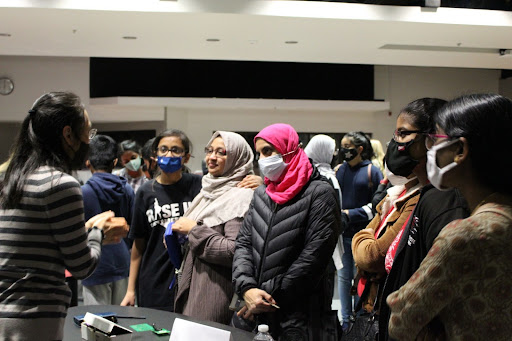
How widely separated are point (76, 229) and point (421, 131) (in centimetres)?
129

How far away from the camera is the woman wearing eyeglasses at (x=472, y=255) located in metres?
1.24

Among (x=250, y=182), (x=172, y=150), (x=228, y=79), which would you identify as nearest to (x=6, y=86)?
(x=228, y=79)

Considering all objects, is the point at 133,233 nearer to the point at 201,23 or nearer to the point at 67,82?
the point at 201,23

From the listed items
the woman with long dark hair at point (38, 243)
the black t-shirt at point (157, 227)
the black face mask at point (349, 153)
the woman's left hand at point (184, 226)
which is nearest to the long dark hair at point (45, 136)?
the woman with long dark hair at point (38, 243)

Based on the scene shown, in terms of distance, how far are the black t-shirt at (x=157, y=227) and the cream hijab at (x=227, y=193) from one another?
24cm

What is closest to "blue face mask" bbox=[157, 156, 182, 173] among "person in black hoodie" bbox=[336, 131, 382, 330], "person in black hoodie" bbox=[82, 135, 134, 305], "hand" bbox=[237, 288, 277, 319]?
"person in black hoodie" bbox=[82, 135, 134, 305]

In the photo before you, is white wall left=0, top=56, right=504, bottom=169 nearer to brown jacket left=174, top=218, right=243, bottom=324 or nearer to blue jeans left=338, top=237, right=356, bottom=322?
blue jeans left=338, top=237, right=356, bottom=322

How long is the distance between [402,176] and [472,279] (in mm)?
1012

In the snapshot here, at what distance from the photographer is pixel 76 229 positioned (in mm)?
1759

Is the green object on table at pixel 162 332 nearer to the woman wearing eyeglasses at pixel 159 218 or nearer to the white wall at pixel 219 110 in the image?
the woman wearing eyeglasses at pixel 159 218

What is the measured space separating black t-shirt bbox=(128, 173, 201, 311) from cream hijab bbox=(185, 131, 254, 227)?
236mm

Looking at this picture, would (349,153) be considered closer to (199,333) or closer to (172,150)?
(172,150)

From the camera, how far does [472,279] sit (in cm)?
124

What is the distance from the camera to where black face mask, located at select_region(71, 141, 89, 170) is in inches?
75.7
